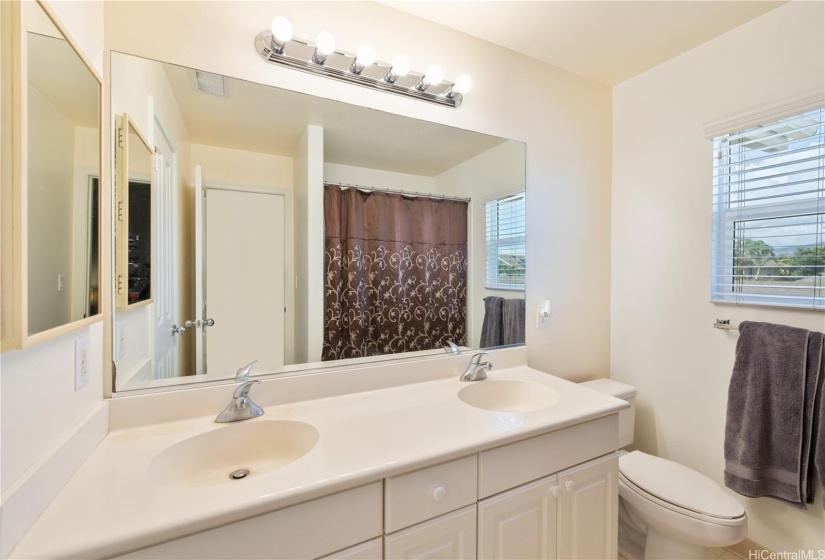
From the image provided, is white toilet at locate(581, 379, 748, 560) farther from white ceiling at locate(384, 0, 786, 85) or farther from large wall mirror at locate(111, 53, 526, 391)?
white ceiling at locate(384, 0, 786, 85)

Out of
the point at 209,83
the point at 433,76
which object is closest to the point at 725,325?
the point at 433,76

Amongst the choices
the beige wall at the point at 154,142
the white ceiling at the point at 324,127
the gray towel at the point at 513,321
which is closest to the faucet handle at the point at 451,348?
Answer: the gray towel at the point at 513,321

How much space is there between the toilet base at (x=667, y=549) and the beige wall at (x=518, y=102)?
754mm

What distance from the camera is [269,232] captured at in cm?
130

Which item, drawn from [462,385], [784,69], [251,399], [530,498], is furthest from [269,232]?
[784,69]

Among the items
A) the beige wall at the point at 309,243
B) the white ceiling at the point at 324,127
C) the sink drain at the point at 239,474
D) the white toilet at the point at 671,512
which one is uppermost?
the white ceiling at the point at 324,127

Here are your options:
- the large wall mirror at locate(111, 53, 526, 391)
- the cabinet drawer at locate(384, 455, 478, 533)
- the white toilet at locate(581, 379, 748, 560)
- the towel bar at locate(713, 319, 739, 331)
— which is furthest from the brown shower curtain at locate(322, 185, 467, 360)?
the towel bar at locate(713, 319, 739, 331)

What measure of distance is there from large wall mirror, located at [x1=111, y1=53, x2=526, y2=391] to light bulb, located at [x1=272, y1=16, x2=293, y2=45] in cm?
16

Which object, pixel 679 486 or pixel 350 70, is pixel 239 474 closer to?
pixel 350 70

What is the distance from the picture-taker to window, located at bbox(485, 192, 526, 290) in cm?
176

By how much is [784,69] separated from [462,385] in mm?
1897

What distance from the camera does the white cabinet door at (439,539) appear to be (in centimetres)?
89

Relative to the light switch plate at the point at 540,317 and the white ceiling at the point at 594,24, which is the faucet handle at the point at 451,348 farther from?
the white ceiling at the point at 594,24

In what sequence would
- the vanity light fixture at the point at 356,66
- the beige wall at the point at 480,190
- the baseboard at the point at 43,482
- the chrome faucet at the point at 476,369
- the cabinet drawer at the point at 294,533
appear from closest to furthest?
the baseboard at the point at 43,482, the cabinet drawer at the point at 294,533, the vanity light fixture at the point at 356,66, the chrome faucet at the point at 476,369, the beige wall at the point at 480,190
